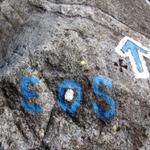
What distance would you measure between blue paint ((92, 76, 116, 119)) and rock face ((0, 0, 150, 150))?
2.0 inches

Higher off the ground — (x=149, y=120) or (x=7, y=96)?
(x=149, y=120)

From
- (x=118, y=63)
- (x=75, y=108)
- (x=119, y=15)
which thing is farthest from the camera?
(x=119, y=15)

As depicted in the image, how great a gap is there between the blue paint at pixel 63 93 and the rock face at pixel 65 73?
47 mm

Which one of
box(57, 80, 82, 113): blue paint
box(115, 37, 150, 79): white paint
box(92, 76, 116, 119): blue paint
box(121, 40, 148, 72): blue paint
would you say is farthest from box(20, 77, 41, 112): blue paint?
box(121, 40, 148, 72): blue paint

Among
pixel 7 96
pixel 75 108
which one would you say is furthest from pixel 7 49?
pixel 75 108

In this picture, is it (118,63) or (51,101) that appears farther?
(118,63)

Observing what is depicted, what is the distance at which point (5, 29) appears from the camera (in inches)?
198

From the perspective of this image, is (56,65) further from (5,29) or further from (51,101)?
(5,29)

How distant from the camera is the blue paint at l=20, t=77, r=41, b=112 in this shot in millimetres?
4434

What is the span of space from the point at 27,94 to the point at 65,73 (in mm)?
501

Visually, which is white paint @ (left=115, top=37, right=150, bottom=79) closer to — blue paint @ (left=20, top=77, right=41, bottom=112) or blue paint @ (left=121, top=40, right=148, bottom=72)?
blue paint @ (left=121, top=40, right=148, bottom=72)

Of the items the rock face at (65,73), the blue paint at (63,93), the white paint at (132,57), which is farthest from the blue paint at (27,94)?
the white paint at (132,57)

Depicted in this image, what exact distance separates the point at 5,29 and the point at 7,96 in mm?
1008

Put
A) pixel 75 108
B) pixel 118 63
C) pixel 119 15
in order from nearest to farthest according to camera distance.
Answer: pixel 75 108 → pixel 118 63 → pixel 119 15
